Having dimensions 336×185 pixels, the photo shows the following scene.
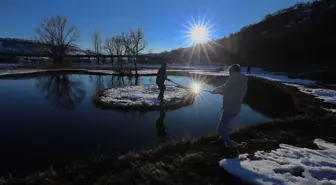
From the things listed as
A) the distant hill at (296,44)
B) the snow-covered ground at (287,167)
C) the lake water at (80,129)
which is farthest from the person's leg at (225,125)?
the distant hill at (296,44)

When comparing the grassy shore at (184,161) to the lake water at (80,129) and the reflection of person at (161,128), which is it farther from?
the reflection of person at (161,128)

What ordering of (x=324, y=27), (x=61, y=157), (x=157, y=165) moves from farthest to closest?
(x=324, y=27) < (x=61, y=157) < (x=157, y=165)

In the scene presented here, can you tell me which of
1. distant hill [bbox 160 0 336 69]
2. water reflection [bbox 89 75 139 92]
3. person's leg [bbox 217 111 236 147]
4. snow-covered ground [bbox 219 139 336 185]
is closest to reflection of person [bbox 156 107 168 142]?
person's leg [bbox 217 111 236 147]

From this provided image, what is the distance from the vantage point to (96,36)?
118 metres

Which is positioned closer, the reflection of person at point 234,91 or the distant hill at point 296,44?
the reflection of person at point 234,91

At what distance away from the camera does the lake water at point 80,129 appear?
7.19m

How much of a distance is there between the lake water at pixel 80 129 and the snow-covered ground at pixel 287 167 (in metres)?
3.14

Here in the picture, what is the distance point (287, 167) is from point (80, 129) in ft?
23.7

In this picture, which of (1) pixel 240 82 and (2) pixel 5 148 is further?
(2) pixel 5 148

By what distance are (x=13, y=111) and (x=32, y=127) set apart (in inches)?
146

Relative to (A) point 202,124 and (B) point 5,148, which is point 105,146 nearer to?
(B) point 5,148

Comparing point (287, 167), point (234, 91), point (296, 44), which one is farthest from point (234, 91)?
point (296, 44)

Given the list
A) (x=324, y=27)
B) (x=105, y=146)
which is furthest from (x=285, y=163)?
A: (x=324, y=27)

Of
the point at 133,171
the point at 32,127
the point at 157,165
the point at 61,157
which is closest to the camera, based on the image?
the point at 133,171
